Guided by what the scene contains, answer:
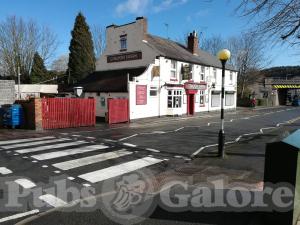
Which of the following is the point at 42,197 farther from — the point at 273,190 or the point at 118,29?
the point at 118,29

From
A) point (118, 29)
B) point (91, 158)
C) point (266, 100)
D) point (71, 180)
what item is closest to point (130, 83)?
point (118, 29)

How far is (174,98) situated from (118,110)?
315 inches

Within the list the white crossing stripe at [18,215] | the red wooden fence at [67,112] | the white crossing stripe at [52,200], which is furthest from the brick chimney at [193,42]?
the white crossing stripe at [18,215]

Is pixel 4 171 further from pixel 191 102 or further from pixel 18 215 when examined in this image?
pixel 191 102

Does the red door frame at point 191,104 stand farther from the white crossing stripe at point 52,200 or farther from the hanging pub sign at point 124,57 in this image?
the white crossing stripe at point 52,200

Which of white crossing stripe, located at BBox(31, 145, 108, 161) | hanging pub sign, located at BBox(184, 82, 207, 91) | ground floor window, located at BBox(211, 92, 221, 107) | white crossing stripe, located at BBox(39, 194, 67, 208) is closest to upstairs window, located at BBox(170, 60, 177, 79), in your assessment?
hanging pub sign, located at BBox(184, 82, 207, 91)

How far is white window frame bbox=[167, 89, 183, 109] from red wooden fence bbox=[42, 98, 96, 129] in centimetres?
984

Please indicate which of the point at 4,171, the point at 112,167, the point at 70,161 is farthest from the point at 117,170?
the point at 4,171

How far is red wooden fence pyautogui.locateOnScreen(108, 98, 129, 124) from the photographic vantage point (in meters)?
20.9

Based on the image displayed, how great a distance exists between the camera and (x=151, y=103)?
25.5m

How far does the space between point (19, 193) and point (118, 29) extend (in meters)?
24.4

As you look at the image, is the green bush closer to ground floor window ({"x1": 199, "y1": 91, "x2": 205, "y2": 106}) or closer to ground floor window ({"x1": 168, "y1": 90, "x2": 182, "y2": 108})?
ground floor window ({"x1": 199, "y1": 91, "x2": 205, "y2": 106})

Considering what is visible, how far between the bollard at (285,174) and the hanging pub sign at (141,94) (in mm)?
18999

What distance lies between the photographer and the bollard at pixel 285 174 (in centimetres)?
456
